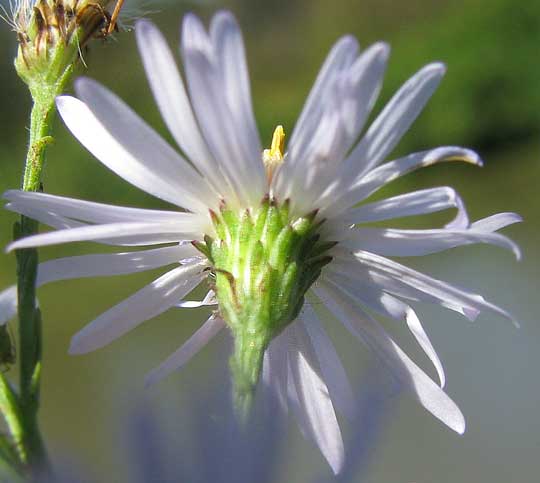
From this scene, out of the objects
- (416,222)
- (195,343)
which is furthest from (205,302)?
(416,222)

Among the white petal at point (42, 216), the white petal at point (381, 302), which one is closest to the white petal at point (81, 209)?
the white petal at point (42, 216)

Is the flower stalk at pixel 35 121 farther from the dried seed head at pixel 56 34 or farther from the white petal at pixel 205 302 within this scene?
the white petal at pixel 205 302

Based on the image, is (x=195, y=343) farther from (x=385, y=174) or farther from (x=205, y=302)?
(x=385, y=174)

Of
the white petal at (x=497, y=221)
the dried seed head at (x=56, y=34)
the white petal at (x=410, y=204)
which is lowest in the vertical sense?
the white petal at (x=497, y=221)

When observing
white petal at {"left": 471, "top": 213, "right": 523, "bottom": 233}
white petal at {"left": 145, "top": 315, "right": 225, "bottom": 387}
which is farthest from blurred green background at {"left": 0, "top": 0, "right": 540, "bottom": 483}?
white petal at {"left": 471, "top": 213, "right": 523, "bottom": 233}

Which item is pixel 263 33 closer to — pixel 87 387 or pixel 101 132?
pixel 87 387

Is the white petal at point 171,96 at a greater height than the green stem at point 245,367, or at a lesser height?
greater

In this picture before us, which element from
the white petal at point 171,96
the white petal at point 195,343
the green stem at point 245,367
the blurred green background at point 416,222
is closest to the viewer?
the green stem at point 245,367

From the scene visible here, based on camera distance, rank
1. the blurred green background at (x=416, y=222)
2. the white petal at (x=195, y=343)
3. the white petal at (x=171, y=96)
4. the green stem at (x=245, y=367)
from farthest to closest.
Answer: the blurred green background at (x=416, y=222), the white petal at (x=195, y=343), the white petal at (x=171, y=96), the green stem at (x=245, y=367)
